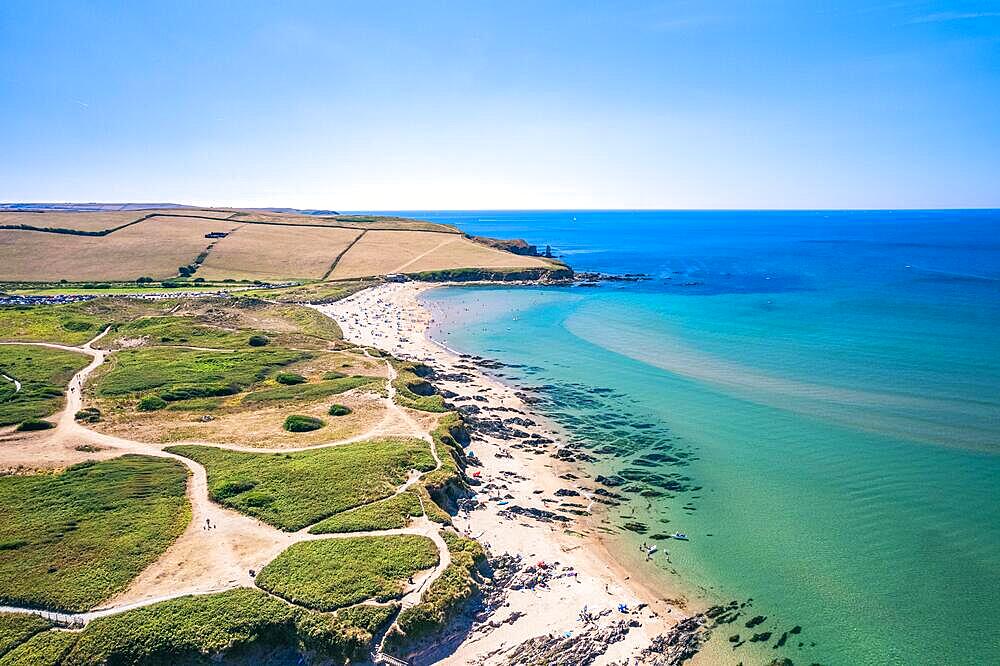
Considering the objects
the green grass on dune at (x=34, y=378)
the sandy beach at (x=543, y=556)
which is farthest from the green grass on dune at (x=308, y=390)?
the green grass on dune at (x=34, y=378)

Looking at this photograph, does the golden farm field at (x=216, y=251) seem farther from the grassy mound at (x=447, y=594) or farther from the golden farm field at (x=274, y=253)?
the grassy mound at (x=447, y=594)

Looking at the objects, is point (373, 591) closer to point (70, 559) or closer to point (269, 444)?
point (70, 559)

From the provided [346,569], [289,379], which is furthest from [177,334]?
[346,569]

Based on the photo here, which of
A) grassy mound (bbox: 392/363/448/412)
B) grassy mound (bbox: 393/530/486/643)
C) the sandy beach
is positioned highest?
grassy mound (bbox: 392/363/448/412)

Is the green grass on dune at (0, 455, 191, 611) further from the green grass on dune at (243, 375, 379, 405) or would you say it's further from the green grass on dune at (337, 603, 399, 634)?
the green grass on dune at (243, 375, 379, 405)

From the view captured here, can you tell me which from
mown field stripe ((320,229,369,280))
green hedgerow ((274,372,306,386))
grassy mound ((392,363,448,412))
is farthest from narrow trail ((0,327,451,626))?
mown field stripe ((320,229,369,280))

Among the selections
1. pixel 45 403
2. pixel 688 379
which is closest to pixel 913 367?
pixel 688 379
